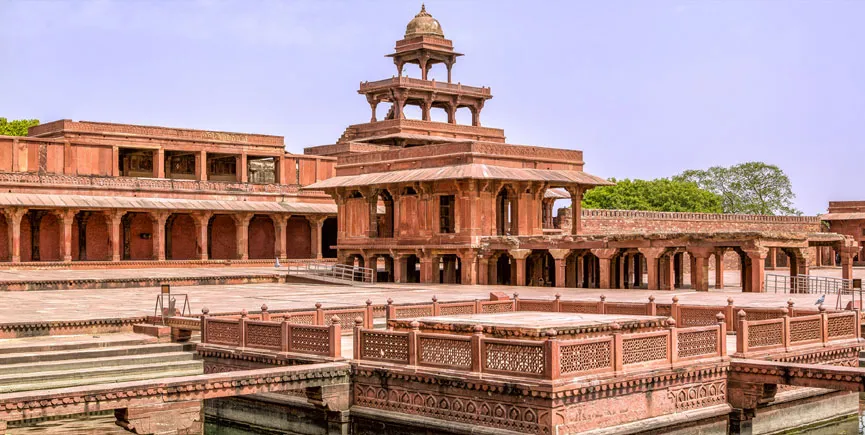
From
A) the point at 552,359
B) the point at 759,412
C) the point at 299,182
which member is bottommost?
the point at 759,412

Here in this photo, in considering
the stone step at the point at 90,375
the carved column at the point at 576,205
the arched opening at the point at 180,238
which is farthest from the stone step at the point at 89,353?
the arched opening at the point at 180,238

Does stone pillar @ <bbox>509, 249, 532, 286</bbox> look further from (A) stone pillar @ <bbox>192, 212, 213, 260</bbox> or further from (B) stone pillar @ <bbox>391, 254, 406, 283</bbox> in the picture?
(A) stone pillar @ <bbox>192, 212, 213, 260</bbox>

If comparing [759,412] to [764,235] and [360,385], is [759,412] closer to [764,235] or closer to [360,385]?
[360,385]

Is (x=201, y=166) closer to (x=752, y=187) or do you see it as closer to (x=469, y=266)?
(x=469, y=266)

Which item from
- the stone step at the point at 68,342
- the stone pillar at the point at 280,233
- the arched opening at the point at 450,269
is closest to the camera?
the stone step at the point at 68,342

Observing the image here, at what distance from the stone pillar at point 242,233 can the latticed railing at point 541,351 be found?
35.1m

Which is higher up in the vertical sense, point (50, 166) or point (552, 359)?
point (50, 166)

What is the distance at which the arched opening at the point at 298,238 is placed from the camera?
55.7m

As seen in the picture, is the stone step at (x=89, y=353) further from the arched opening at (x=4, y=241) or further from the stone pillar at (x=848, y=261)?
the arched opening at (x=4, y=241)

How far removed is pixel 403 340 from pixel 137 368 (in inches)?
230

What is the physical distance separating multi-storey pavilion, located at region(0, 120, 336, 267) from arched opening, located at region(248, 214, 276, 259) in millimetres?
56

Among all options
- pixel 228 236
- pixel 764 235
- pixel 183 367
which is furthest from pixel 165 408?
pixel 228 236

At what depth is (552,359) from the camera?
45.3 ft

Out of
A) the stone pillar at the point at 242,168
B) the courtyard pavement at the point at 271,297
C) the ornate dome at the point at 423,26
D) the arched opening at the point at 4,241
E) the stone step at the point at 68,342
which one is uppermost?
the ornate dome at the point at 423,26
